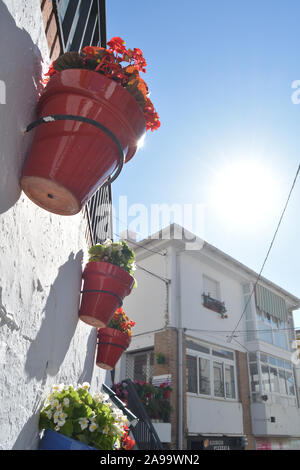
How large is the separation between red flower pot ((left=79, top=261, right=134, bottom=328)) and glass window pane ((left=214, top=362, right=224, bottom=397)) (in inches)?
403

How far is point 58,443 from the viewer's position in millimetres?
1400

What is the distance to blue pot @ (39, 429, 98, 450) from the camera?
1353 millimetres

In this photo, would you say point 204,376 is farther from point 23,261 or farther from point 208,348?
point 23,261

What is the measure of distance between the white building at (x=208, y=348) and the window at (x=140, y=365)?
32 millimetres

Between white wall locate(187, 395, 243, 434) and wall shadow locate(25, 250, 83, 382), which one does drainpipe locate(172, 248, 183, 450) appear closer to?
white wall locate(187, 395, 243, 434)

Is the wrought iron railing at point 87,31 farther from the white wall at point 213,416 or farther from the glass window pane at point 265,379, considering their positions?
the glass window pane at point 265,379

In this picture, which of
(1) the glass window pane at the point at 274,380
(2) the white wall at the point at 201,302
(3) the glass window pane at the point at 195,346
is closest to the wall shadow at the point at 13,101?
(2) the white wall at the point at 201,302

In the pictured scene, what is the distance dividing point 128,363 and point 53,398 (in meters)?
11.2

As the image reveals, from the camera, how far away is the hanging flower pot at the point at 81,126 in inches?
50.4

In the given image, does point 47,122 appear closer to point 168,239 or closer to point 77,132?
point 77,132

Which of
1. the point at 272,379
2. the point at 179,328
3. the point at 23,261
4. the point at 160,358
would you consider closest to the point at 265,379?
the point at 272,379

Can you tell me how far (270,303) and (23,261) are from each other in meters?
15.4

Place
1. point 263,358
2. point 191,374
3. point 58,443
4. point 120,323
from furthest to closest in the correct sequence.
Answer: point 263,358, point 191,374, point 120,323, point 58,443

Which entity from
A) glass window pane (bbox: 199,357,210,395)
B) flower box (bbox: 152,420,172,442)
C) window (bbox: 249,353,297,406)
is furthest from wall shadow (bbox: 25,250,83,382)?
window (bbox: 249,353,297,406)
